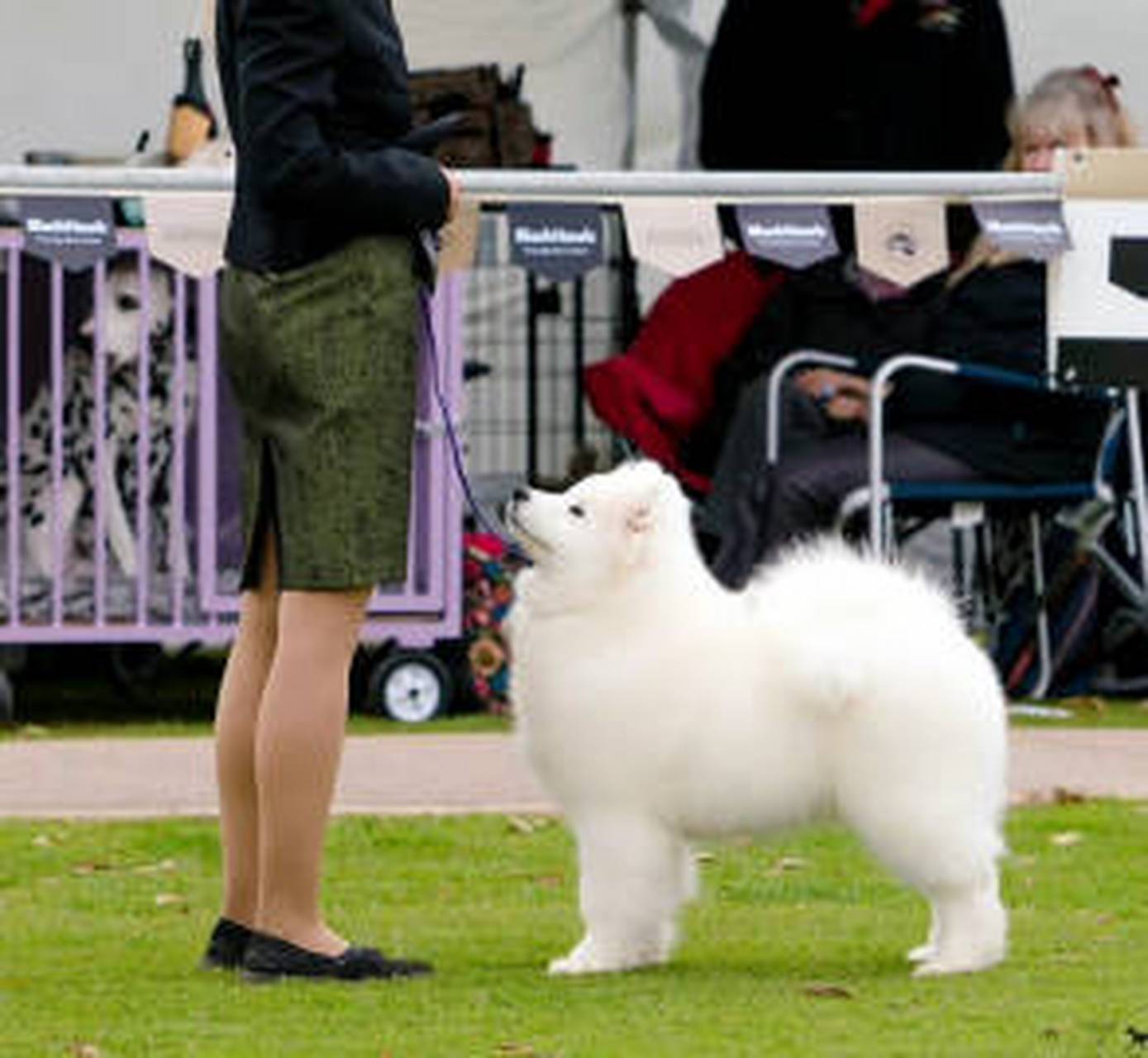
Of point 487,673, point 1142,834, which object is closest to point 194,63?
point 487,673

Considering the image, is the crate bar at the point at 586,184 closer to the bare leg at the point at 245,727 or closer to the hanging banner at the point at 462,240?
the hanging banner at the point at 462,240

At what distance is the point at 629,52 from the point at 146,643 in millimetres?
2930

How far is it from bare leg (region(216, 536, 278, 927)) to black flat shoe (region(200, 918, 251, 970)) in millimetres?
67

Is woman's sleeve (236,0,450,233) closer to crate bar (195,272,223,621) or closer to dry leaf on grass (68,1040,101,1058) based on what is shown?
dry leaf on grass (68,1040,101,1058)

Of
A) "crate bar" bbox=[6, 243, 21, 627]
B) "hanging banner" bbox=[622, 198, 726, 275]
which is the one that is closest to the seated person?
"hanging banner" bbox=[622, 198, 726, 275]

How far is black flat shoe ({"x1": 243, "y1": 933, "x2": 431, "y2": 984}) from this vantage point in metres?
6.75

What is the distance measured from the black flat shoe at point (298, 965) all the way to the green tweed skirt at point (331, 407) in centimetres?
65

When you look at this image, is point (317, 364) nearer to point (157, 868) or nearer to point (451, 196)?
point (451, 196)

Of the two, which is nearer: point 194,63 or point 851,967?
point 851,967

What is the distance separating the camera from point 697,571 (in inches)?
276

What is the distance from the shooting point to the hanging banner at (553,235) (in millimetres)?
10031

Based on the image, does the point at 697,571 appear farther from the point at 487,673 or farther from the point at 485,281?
the point at 485,281

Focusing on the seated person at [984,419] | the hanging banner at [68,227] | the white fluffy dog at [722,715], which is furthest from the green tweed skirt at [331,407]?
the seated person at [984,419]

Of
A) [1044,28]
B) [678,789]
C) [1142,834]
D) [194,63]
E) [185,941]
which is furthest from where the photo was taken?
[1044,28]
